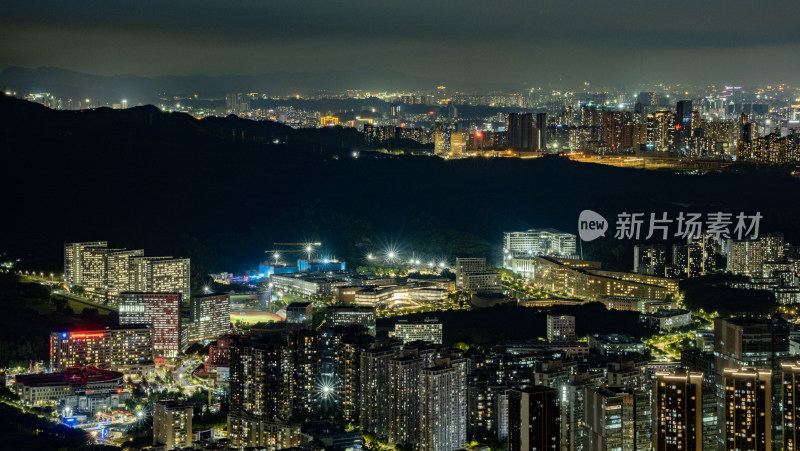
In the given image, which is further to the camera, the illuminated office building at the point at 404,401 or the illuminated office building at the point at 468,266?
the illuminated office building at the point at 468,266

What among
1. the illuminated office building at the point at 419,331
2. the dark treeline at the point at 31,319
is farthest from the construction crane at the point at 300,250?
the illuminated office building at the point at 419,331

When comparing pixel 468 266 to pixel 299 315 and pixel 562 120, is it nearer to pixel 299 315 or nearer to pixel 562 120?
pixel 299 315

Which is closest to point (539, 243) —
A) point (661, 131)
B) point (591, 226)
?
point (591, 226)

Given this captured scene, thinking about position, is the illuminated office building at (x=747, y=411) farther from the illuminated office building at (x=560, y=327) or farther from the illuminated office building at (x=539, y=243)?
the illuminated office building at (x=539, y=243)

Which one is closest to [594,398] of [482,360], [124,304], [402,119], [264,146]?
[482,360]

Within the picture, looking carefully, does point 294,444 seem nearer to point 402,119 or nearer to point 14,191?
point 14,191
